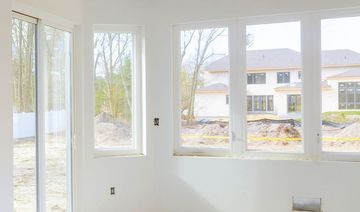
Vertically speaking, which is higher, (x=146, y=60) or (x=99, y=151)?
(x=146, y=60)

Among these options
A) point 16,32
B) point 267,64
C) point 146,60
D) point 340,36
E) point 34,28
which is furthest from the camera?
point 146,60

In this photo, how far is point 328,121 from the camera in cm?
383

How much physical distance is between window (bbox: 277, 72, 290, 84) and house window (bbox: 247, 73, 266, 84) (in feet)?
0.54

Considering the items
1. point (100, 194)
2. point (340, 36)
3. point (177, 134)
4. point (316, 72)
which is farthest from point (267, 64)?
point (100, 194)

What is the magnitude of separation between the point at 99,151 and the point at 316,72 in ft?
8.61

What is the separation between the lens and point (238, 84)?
4.13 metres

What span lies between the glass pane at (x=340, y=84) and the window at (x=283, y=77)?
14.4 inches

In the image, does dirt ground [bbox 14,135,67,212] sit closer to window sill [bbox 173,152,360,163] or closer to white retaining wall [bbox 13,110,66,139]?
white retaining wall [bbox 13,110,66,139]

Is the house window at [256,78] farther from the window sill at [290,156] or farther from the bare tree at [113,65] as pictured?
the bare tree at [113,65]

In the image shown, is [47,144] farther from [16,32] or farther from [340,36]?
[340,36]

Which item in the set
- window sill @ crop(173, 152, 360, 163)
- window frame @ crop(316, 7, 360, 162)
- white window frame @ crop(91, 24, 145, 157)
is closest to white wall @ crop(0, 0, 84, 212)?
white window frame @ crop(91, 24, 145, 157)

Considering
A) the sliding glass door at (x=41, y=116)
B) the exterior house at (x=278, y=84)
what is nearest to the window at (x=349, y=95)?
the exterior house at (x=278, y=84)

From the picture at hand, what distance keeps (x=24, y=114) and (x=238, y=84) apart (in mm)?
2312

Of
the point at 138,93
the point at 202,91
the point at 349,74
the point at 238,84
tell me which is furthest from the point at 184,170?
the point at 349,74
